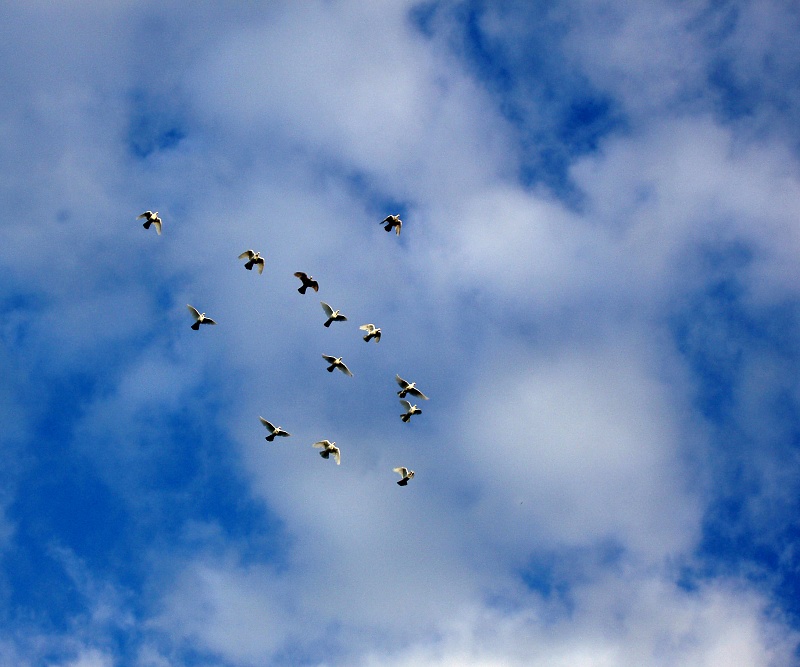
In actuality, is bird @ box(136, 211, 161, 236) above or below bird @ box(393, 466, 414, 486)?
above

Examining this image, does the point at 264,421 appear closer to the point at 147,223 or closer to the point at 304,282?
the point at 304,282

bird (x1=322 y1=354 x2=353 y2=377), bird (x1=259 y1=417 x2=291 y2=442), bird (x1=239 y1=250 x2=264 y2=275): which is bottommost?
bird (x1=259 y1=417 x2=291 y2=442)

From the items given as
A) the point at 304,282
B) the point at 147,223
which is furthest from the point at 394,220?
the point at 147,223

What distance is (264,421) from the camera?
70938 mm

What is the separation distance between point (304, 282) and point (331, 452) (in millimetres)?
14477

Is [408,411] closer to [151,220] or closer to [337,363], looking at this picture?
[337,363]

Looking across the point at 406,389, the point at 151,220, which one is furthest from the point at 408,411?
the point at 151,220

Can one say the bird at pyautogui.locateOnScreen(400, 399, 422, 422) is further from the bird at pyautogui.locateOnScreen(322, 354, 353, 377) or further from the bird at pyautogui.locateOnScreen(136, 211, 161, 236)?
the bird at pyautogui.locateOnScreen(136, 211, 161, 236)

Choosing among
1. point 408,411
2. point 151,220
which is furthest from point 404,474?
point 151,220

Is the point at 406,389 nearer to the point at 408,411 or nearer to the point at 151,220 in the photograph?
the point at 408,411

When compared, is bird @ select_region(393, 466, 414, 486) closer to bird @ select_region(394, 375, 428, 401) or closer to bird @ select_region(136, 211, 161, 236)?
bird @ select_region(394, 375, 428, 401)

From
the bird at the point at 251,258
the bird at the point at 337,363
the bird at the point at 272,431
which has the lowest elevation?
the bird at the point at 272,431

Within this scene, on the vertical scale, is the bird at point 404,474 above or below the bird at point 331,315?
below

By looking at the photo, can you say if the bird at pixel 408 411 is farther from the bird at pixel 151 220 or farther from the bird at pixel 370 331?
the bird at pixel 151 220
